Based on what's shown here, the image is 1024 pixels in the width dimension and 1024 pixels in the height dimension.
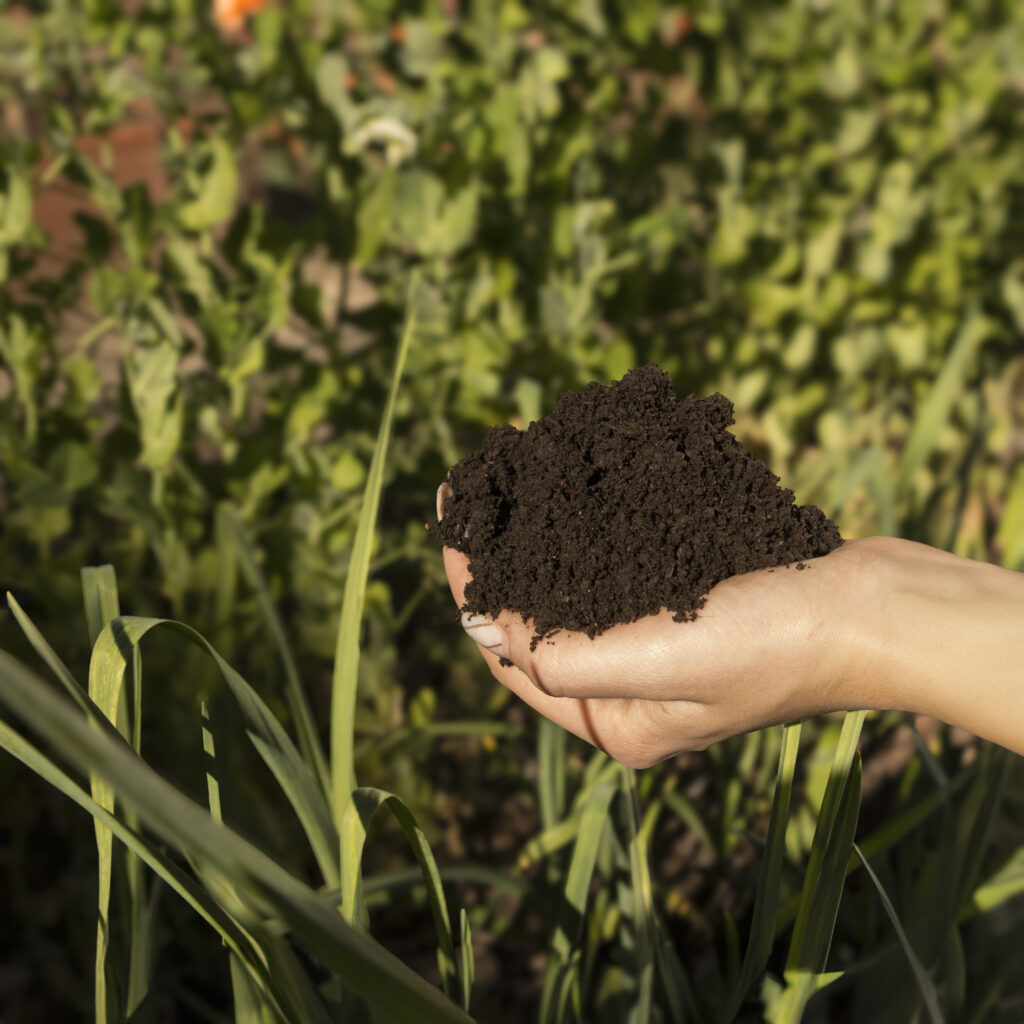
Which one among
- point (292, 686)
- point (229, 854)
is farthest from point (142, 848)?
point (292, 686)

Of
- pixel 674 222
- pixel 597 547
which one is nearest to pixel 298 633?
pixel 597 547

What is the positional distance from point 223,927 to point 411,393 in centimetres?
85

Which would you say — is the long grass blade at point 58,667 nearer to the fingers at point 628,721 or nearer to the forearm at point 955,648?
the fingers at point 628,721

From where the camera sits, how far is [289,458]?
4.00 feet

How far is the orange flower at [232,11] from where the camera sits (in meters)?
1.43

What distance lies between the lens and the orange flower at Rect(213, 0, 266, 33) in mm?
1435

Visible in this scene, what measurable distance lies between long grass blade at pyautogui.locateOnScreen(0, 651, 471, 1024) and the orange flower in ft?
4.36

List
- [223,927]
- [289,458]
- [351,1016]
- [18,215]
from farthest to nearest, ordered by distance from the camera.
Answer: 1. [289,458]
2. [18,215]
3. [351,1016]
4. [223,927]

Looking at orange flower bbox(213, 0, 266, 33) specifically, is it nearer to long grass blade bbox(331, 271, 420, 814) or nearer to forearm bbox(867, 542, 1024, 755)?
long grass blade bbox(331, 271, 420, 814)

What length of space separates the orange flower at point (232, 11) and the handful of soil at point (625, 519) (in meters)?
1.02

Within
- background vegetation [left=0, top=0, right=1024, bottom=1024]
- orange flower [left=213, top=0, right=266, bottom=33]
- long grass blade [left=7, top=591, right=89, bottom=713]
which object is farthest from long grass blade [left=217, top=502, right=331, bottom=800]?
orange flower [left=213, top=0, right=266, bottom=33]

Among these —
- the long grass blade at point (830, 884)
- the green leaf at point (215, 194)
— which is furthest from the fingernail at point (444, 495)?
the green leaf at point (215, 194)

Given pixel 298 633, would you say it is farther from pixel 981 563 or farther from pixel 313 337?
pixel 981 563

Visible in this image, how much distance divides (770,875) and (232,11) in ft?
4.71
